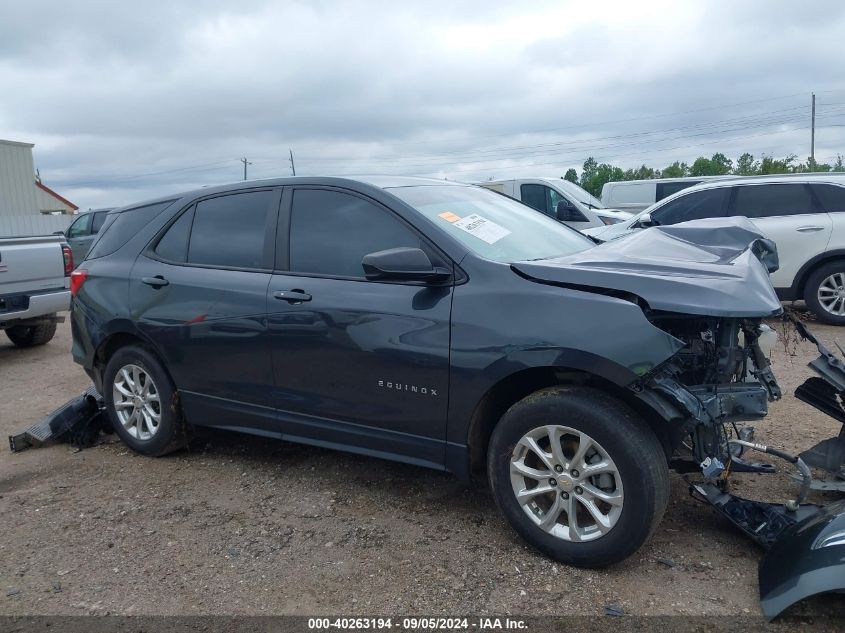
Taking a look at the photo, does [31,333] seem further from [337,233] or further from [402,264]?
Result: [402,264]

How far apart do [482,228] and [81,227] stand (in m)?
15.0

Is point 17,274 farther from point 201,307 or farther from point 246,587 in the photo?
point 246,587

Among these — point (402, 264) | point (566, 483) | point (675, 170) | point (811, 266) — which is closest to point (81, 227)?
point (811, 266)

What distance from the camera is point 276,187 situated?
403cm

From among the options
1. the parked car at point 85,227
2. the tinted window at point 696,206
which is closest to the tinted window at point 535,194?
the tinted window at point 696,206

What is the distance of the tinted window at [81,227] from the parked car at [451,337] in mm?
12807

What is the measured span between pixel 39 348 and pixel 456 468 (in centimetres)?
734

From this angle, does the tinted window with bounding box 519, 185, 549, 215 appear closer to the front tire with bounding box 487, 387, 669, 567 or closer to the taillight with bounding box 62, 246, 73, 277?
the taillight with bounding box 62, 246, 73, 277

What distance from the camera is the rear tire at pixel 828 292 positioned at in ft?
27.0

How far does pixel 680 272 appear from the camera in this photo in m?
3.03

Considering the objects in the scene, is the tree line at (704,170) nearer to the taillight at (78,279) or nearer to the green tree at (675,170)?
the green tree at (675,170)

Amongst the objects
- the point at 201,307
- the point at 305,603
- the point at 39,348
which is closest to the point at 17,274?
the point at 39,348

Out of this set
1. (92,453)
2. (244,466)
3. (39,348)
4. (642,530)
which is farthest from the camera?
(39,348)

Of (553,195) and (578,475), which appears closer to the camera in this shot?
(578,475)
